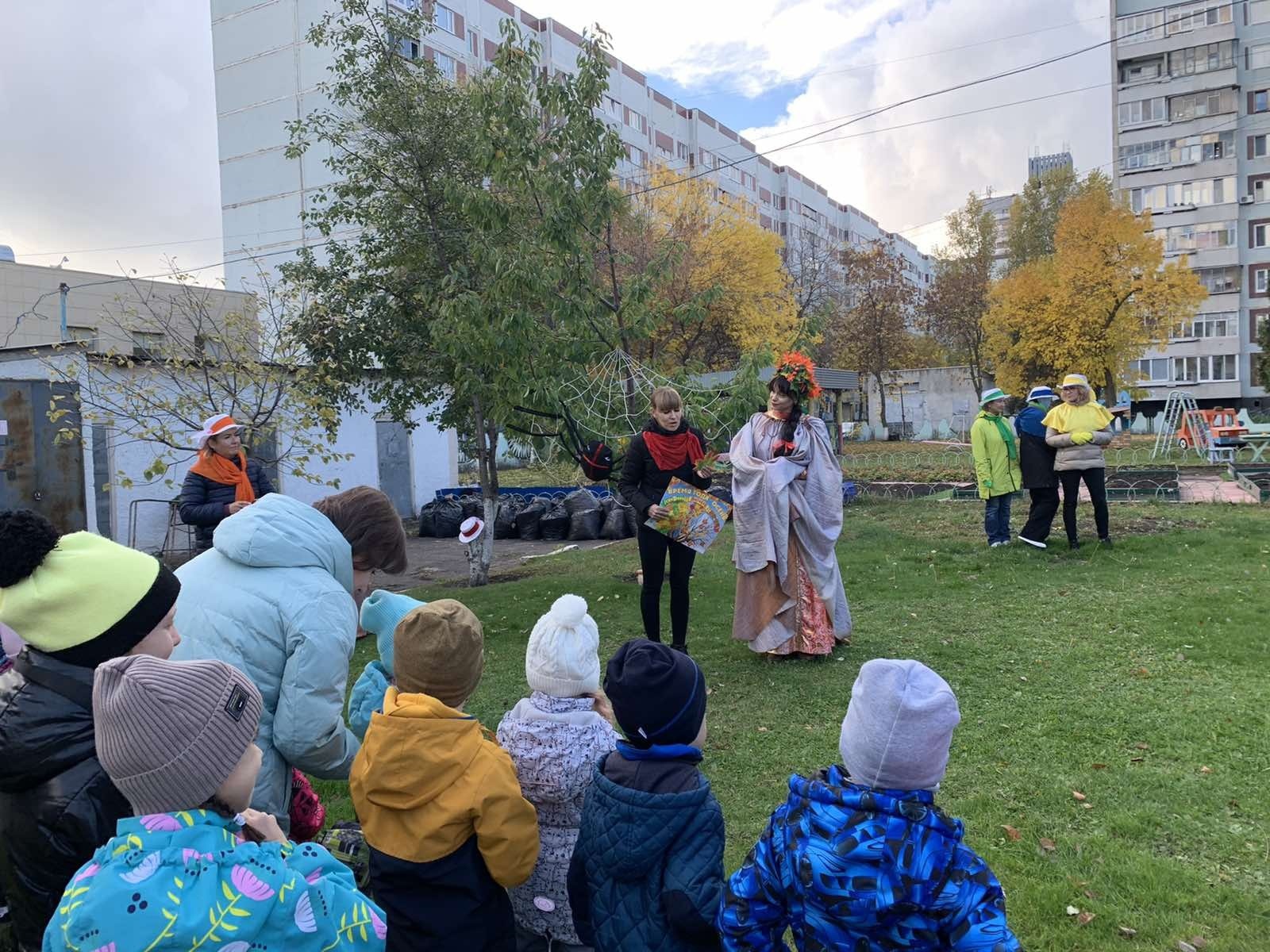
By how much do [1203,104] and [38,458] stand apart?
57.0 m

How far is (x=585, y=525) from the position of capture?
14727 mm

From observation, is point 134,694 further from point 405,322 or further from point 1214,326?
point 1214,326

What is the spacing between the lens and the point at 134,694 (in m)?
1.52

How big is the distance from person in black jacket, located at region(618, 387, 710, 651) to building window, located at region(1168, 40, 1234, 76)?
55.5 meters

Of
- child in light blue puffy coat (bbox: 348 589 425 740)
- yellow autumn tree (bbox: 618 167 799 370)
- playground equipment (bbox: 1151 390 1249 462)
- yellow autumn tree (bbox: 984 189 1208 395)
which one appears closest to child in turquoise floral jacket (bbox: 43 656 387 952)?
child in light blue puffy coat (bbox: 348 589 425 740)

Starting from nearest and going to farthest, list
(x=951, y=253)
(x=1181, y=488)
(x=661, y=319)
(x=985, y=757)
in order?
(x=985, y=757)
(x=661, y=319)
(x=1181, y=488)
(x=951, y=253)

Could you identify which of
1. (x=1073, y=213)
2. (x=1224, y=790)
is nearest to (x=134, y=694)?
(x=1224, y=790)

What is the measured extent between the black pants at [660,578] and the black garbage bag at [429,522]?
11269 mm

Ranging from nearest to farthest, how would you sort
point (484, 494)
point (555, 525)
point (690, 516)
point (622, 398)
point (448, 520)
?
point (690, 516), point (622, 398), point (484, 494), point (555, 525), point (448, 520)

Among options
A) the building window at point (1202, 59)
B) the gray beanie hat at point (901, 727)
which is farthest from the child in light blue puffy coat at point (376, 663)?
the building window at point (1202, 59)

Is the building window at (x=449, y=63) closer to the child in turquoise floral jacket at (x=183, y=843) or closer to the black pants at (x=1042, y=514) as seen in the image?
the black pants at (x=1042, y=514)

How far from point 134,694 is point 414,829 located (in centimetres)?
83

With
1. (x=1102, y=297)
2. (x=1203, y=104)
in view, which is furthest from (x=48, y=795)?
(x=1203, y=104)

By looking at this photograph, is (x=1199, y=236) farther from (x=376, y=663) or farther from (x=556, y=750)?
(x=556, y=750)
